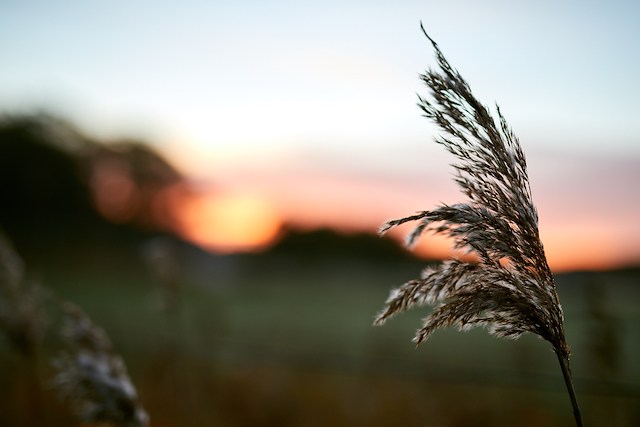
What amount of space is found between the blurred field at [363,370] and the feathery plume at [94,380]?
130 cm

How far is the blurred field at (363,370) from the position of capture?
2.91 meters

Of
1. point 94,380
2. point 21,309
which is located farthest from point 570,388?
point 21,309

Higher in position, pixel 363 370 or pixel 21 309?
pixel 363 370

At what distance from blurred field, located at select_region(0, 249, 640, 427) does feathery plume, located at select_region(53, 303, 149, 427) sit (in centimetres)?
130

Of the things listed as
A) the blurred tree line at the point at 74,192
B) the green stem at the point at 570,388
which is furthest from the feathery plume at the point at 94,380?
the blurred tree line at the point at 74,192

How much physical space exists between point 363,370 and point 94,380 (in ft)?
8.11

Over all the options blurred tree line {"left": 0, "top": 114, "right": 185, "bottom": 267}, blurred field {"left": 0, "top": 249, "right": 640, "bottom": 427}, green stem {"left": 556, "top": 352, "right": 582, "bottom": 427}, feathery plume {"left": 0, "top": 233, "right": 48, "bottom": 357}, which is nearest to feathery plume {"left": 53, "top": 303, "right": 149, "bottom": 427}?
feathery plume {"left": 0, "top": 233, "right": 48, "bottom": 357}

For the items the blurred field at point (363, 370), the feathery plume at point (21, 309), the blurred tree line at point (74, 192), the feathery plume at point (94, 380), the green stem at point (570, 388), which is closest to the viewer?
the green stem at point (570, 388)

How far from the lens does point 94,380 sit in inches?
87.2

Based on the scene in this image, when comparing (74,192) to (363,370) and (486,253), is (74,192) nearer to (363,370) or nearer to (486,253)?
(363,370)

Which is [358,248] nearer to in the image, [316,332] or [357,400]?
[316,332]

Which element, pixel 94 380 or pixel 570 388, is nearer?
pixel 570 388

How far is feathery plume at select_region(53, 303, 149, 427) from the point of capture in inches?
85.5

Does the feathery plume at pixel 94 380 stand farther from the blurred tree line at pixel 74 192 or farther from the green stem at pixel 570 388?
the blurred tree line at pixel 74 192
